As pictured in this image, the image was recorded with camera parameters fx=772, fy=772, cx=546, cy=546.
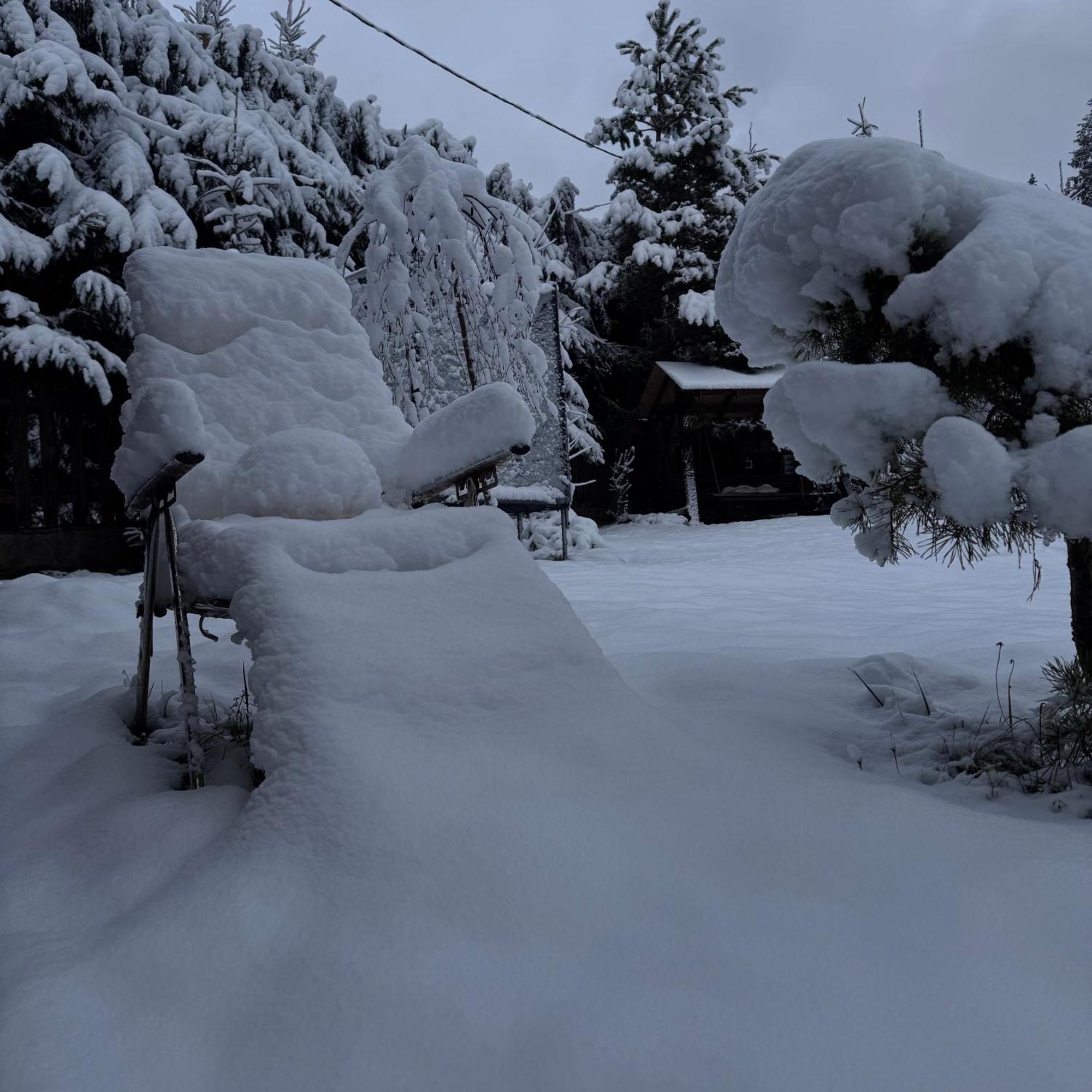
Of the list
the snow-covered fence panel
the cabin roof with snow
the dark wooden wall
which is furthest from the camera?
the cabin roof with snow

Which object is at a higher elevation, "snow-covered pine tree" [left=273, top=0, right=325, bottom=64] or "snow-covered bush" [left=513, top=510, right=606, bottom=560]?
"snow-covered pine tree" [left=273, top=0, right=325, bottom=64]

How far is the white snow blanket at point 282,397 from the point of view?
6.70 feet

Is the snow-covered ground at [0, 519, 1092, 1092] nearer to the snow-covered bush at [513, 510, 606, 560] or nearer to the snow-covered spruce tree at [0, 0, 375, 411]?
the snow-covered spruce tree at [0, 0, 375, 411]

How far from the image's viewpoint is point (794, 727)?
1.74m

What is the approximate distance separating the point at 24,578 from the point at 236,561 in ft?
13.8

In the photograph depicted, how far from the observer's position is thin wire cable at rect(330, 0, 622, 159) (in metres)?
5.88

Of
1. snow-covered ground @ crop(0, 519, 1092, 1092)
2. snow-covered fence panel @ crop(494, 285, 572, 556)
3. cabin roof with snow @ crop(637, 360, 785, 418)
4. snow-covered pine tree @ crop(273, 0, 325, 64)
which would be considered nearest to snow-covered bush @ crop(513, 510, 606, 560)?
snow-covered fence panel @ crop(494, 285, 572, 556)

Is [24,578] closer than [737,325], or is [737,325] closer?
[737,325]

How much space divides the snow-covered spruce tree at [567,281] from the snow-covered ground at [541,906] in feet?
28.8

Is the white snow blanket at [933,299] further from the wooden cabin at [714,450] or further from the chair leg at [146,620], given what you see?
the wooden cabin at [714,450]

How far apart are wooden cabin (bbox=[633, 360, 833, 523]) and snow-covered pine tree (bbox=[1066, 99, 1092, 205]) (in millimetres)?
15866

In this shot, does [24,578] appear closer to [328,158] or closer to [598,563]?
[598,563]

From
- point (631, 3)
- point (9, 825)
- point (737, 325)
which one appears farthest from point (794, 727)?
point (631, 3)

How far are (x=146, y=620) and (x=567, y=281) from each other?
35.9 feet
